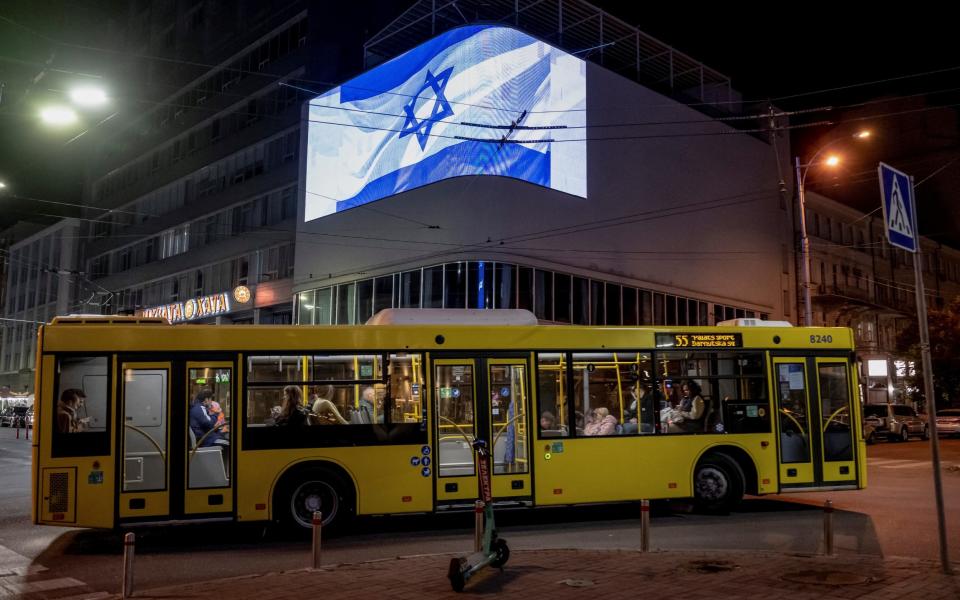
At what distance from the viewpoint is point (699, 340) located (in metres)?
12.6

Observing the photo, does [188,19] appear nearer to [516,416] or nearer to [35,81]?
[35,81]

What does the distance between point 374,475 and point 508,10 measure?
89.6 ft

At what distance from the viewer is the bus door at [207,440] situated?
1051cm

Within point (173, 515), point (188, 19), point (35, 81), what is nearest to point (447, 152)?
point (35, 81)

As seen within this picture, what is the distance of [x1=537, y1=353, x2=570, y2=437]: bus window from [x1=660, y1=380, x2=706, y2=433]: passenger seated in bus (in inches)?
69.0

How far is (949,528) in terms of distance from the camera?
11.2m

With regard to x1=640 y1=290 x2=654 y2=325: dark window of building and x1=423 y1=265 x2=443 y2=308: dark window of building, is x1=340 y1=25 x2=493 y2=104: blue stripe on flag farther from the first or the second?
x1=640 y1=290 x2=654 y2=325: dark window of building

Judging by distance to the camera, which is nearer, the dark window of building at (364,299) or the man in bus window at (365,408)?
the man in bus window at (365,408)

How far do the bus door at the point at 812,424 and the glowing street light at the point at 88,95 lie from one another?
12.2m

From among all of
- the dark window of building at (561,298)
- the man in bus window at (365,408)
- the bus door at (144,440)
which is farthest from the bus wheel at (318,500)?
the dark window of building at (561,298)

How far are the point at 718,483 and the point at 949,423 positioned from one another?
1163 inches

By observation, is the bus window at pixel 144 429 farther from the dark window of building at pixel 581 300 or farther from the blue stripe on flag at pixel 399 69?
the dark window of building at pixel 581 300

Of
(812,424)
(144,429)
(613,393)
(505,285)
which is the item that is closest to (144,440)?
(144,429)

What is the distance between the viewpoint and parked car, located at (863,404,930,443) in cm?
3394
